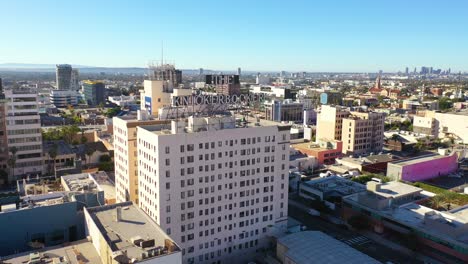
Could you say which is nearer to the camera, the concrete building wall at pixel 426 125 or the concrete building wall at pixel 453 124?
the concrete building wall at pixel 453 124

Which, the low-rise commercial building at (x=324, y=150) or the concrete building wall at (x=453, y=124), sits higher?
the concrete building wall at (x=453, y=124)

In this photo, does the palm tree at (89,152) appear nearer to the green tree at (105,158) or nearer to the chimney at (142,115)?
the green tree at (105,158)

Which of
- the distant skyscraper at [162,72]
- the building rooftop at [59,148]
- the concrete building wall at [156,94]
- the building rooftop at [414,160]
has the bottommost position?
the building rooftop at [414,160]

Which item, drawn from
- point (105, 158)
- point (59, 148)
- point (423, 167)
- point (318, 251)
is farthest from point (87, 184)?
Result: point (423, 167)

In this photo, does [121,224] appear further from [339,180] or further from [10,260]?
[339,180]

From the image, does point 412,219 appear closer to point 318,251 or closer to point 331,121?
point 318,251

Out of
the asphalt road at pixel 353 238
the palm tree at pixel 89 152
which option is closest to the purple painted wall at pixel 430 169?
the asphalt road at pixel 353 238

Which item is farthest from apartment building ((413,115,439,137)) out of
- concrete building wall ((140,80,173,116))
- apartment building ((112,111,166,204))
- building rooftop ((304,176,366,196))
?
apartment building ((112,111,166,204))

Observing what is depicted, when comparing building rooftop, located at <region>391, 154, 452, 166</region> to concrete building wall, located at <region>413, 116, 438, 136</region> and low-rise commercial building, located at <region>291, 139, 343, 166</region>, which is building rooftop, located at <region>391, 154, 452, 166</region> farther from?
concrete building wall, located at <region>413, 116, 438, 136</region>
